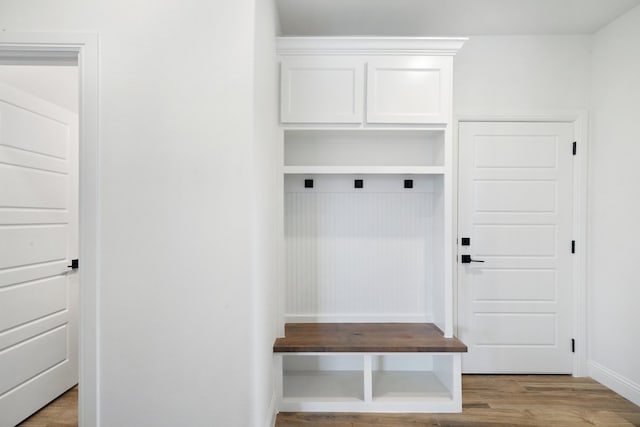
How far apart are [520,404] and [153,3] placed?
11.0 feet

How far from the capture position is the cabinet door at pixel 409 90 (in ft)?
7.82

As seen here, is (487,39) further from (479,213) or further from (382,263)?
(382,263)

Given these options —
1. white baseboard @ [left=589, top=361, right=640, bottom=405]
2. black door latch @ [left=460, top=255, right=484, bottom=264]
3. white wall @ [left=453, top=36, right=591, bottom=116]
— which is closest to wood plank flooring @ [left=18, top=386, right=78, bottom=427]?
black door latch @ [left=460, top=255, right=484, bottom=264]

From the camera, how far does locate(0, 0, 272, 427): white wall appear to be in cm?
163

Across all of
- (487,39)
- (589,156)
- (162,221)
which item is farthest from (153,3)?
(589,156)

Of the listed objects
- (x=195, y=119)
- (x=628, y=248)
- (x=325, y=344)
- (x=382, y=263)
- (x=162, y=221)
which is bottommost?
(x=325, y=344)

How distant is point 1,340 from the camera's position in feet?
6.66

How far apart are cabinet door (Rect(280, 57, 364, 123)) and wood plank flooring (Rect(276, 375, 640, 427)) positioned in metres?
2.04

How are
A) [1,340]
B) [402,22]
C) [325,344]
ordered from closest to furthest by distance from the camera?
[1,340]
[325,344]
[402,22]

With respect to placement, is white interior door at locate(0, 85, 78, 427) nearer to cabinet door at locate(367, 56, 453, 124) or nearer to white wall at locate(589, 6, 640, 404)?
cabinet door at locate(367, 56, 453, 124)

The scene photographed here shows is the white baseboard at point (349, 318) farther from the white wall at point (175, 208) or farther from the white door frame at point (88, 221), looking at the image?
the white door frame at point (88, 221)

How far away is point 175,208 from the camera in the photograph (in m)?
1.64

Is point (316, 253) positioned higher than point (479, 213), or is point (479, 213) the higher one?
point (479, 213)

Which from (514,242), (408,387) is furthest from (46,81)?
(514,242)
